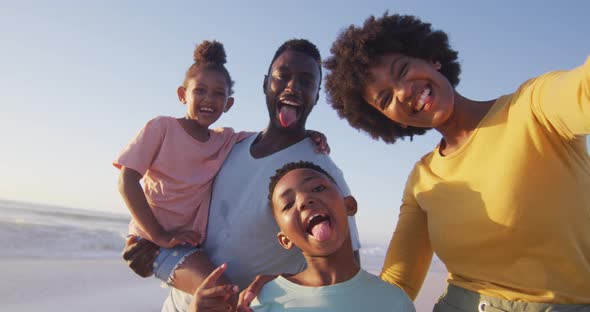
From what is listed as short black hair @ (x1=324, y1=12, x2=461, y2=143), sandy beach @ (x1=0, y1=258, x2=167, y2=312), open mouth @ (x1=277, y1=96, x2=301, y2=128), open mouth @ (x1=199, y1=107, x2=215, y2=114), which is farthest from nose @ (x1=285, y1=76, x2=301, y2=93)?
sandy beach @ (x1=0, y1=258, x2=167, y2=312)

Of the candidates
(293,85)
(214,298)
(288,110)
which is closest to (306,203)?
(214,298)

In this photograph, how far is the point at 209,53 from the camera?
3.53 metres

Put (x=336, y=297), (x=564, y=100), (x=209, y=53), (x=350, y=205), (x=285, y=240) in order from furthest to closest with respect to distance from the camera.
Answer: (x=209, y=53), (x=350, y=205), (x=285, y=240), (x=336, y=297), (x=564, y=100)

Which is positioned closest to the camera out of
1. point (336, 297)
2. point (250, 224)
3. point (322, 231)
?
point (336, 297)

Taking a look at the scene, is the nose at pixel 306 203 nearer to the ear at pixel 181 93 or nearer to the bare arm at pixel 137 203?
the bare arm at pixel 137 203

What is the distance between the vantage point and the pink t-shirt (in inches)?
116

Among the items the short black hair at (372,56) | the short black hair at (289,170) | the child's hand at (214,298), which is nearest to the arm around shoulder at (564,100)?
the short black hair at (372,56)

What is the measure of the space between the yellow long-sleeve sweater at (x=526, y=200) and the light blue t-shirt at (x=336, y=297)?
0.34 metres

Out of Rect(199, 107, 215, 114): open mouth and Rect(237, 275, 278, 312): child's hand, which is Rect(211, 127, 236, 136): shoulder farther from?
Rect(237, 275, 278, 312): child's hand

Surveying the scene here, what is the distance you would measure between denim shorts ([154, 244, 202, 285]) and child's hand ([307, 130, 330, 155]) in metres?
0.92

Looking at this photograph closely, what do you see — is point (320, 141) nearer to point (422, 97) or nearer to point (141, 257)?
point (422, 97)

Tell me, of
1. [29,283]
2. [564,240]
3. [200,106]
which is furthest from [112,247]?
[564,240]

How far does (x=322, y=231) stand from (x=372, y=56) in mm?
981

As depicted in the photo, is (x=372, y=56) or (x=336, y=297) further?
(x=372, y=56)
